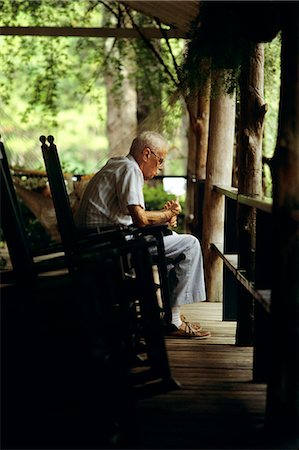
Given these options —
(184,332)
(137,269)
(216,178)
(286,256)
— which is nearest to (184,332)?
(184,332)

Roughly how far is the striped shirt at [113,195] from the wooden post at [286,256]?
131 cm

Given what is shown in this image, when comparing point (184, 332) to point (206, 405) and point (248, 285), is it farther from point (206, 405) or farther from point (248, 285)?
point (206, 405)

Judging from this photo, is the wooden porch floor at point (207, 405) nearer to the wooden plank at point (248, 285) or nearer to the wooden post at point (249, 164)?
the wooden post at point (249, 164)

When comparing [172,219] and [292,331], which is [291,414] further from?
[172,219]

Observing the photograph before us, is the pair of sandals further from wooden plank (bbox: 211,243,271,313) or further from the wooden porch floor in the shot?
wooden plank (bbox: 211,243,271,313)

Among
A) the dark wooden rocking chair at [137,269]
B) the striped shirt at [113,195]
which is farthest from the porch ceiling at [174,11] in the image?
the dark wooden rocking chair at [137,269]

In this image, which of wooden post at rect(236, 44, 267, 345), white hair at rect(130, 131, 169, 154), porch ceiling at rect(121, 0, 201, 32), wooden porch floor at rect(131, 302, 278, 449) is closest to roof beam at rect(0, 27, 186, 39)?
porch ceiling at rect(121, 0, 201, 32)

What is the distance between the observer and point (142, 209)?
3998 millimetres

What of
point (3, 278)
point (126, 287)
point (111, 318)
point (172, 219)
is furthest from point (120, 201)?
point (111, 318)

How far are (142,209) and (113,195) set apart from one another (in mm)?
158

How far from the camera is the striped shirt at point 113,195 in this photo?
400 centimetres

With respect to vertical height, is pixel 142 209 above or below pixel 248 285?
above

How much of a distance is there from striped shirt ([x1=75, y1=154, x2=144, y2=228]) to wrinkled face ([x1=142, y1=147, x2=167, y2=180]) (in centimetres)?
8

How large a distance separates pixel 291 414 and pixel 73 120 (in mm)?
22155
